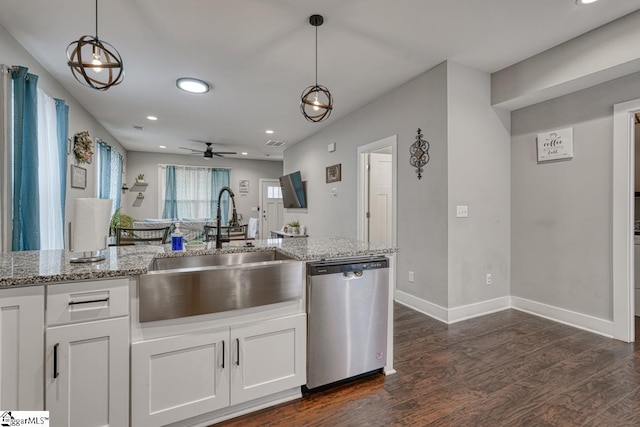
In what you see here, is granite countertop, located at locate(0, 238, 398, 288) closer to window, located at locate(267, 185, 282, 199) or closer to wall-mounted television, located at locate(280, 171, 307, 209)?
wall-mounted television, located at locate(280, 171, 307, 209)

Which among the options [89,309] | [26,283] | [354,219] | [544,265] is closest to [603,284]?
[544,265]

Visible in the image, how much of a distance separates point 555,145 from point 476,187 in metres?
0.83

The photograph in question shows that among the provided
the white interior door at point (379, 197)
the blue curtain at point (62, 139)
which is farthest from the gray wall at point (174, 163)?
the white interior door at point (379, 197)

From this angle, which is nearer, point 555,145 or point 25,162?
point 25,162

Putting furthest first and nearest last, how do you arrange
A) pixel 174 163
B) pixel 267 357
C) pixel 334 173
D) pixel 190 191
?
pixel 190 191
pixel 174 163
pixel 334 173
pixel 267 357

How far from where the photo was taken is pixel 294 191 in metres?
6.37

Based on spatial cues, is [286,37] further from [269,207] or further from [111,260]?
[269,207]

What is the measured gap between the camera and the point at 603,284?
2686 millimetres

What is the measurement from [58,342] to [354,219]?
3.60 metres

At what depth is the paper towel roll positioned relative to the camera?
146 cm

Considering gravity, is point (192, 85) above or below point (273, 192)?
above

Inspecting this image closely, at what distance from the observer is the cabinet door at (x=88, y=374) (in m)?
1.26

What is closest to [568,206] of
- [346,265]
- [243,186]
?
[346,265]

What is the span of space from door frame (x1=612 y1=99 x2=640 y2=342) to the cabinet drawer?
3.67 metres
